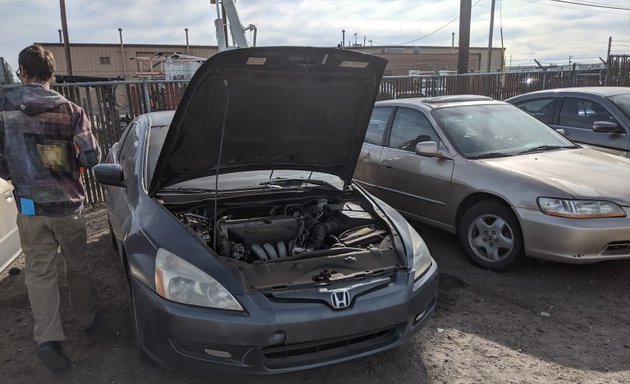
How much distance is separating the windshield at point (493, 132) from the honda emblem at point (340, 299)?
2.61m

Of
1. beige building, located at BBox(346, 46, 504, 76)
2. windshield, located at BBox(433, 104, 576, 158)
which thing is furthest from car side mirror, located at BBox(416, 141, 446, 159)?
beige building, located at BBox(346, 46, 504, 76)

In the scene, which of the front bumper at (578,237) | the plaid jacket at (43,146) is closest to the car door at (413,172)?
the front bumper at (578,237)

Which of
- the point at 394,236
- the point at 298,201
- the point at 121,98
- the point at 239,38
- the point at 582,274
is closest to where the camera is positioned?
the point at 394,236

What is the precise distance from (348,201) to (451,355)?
4.35ft

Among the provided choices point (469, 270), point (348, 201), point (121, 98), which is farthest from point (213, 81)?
point (121, 98)

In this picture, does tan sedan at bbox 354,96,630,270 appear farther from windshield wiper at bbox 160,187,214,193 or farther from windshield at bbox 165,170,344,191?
windshield wiper at bbox 160,187,214,193

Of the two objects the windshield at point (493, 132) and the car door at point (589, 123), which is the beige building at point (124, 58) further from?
the windshield at point (493, 132)

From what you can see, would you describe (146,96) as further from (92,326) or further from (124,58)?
(124,58)

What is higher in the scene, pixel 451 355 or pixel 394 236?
pixel 394 236

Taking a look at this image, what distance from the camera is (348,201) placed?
12.0 feet

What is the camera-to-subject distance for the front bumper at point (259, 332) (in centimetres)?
230

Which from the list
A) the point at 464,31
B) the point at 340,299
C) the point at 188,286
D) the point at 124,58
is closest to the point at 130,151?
the point at 188,286

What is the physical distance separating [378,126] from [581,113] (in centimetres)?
297

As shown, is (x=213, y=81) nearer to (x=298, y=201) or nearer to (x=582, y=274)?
(x=298, y=201)
